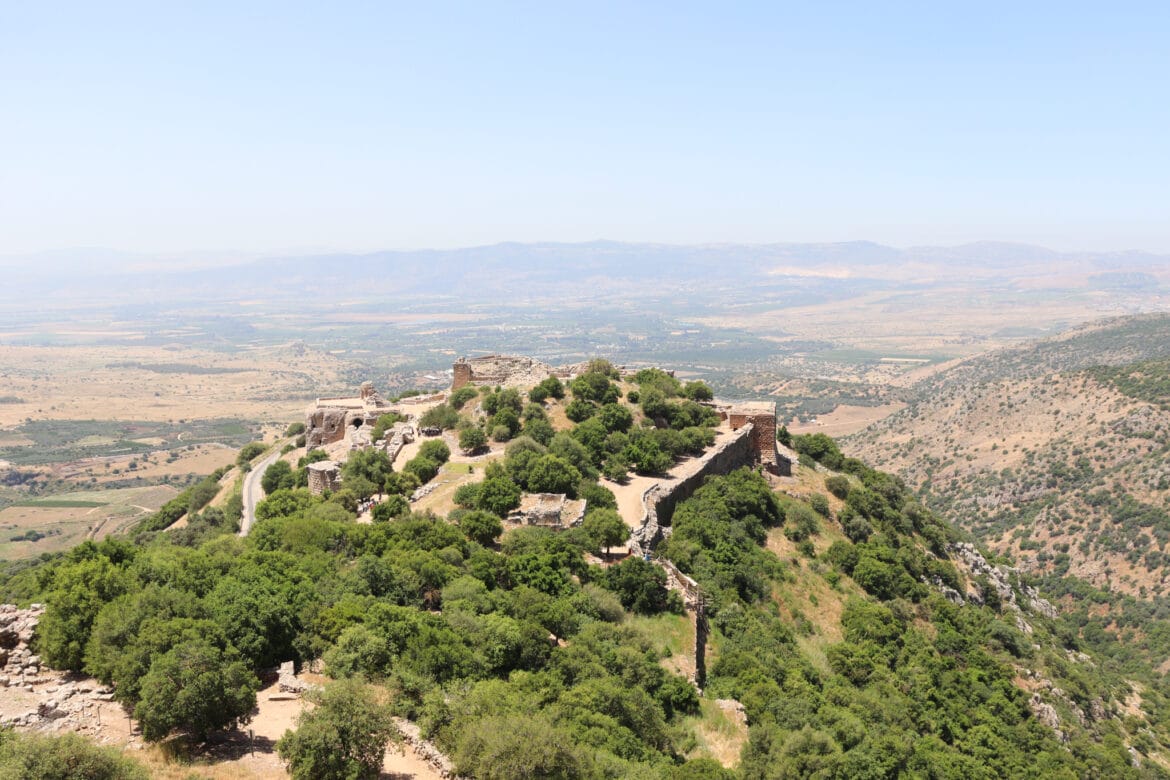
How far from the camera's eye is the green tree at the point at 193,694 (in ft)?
48.6

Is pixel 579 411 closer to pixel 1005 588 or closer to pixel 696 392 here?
pixel 696 392

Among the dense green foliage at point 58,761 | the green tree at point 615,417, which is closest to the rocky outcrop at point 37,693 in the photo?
the dense green foliage at point 58,761

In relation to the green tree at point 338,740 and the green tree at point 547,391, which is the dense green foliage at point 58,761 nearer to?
the green tree at point 338,740

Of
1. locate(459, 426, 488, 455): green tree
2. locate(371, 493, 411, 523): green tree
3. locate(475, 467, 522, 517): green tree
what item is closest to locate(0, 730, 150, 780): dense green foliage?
locate(371, 493, 411, 523): green tree

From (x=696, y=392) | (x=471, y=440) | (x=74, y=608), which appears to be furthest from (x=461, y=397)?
(x=74, y=608)

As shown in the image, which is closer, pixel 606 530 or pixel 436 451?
pixel 606 530

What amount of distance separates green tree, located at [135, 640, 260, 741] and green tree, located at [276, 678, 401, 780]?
5.62ft

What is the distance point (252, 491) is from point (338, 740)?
120 ft

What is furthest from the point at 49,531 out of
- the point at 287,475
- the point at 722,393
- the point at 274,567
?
the point at 722,393

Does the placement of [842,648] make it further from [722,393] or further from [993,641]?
[722,393]

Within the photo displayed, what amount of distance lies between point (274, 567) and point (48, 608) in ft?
17.2

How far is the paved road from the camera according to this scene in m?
39.7

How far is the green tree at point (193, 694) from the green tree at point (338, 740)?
1712mm

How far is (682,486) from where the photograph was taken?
37.0 m
